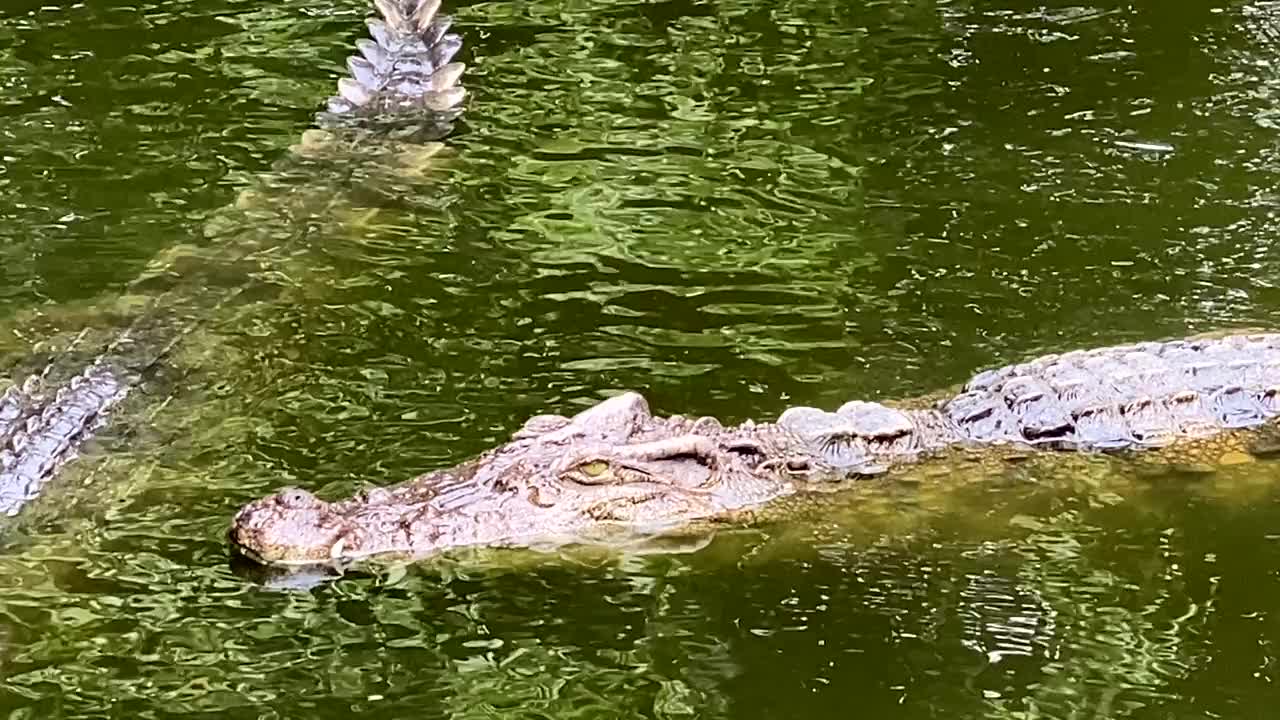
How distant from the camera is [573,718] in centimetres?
437

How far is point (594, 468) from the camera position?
5.32m

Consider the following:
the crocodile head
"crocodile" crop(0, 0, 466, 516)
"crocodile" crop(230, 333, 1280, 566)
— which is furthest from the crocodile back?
"crocodile" crop(0, 0, 466, 516)

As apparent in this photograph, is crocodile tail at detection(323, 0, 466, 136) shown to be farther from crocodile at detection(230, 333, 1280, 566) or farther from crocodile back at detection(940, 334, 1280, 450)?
crocodile back at detection(940, 334, 1280, 450)

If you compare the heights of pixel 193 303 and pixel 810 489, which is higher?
pixel 193 303

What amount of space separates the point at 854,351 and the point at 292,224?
2.60 meters

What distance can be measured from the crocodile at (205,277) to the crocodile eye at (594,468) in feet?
5.37

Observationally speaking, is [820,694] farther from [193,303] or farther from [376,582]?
[193,303]

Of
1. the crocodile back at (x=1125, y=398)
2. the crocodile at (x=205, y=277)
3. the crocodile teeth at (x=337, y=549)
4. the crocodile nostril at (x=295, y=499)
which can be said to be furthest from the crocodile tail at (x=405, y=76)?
the crocodile teeth at (x=337, y=549)

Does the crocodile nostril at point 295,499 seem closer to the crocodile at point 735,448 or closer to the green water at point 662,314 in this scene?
the crocodile at point 735,448

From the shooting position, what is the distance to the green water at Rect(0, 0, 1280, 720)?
15.2 feet

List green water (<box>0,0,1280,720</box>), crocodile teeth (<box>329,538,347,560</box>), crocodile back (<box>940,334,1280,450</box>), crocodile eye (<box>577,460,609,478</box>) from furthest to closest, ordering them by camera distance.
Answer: crocodile back (<box>940,334,1280,450</box>) < crocodile eye (<box>577,460,609,478</box>) < crocodile teeth (<box>329,538,347,560</box>) < green water (<box>0,0,1280,720</box>)

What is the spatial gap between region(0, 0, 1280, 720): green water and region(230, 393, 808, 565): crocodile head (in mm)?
130

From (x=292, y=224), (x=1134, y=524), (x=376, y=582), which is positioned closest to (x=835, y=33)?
(x=292, y=224)

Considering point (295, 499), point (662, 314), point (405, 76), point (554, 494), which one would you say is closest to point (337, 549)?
point (295, 499)
